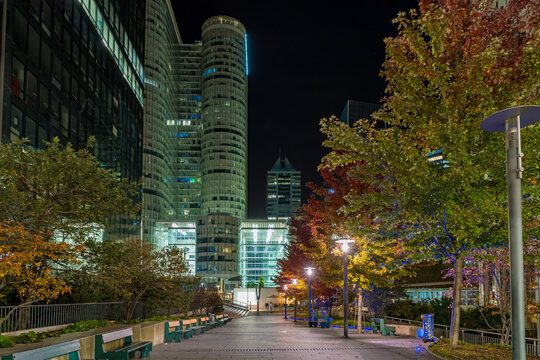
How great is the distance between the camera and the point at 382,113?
1622cm

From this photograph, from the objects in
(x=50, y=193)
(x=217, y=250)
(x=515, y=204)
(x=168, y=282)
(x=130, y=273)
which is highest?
(x=50, y=193)

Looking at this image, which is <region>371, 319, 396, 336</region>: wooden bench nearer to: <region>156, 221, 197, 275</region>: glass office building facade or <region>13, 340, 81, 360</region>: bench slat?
<region>13, 340, 81, 360</region>: bench slat

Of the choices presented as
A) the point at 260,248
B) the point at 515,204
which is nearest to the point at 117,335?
the point at 515,204

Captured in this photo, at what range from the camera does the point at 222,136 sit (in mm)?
192125

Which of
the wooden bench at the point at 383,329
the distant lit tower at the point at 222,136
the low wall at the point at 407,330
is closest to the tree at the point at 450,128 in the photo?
the wooden bench at the point at 383,329

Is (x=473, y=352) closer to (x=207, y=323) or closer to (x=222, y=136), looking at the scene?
(x=207, y=323)

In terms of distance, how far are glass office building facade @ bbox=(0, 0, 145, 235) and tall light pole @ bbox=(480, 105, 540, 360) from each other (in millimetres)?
16339

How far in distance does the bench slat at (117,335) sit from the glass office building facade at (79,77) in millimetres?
7416

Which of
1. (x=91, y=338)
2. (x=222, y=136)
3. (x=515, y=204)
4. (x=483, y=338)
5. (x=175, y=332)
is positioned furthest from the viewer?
(x=222, y=136)

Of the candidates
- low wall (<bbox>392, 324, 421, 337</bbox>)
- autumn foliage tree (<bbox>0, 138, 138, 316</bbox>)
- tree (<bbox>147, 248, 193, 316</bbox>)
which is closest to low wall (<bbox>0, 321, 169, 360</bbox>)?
autumn foliage tree (<bbox>0, 138, 138, 316</bbox>)

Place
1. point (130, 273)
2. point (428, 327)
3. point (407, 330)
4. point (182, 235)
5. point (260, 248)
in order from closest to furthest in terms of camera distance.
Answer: point (130, 273)
point (428, 327)
point (407, 330)
point (182, 235)
point (260, 248)

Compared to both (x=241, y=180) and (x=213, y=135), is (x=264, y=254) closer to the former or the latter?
(x=241, y=180)

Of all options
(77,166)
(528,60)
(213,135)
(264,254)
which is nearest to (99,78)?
(77,166)

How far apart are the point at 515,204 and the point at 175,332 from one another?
1676cm
